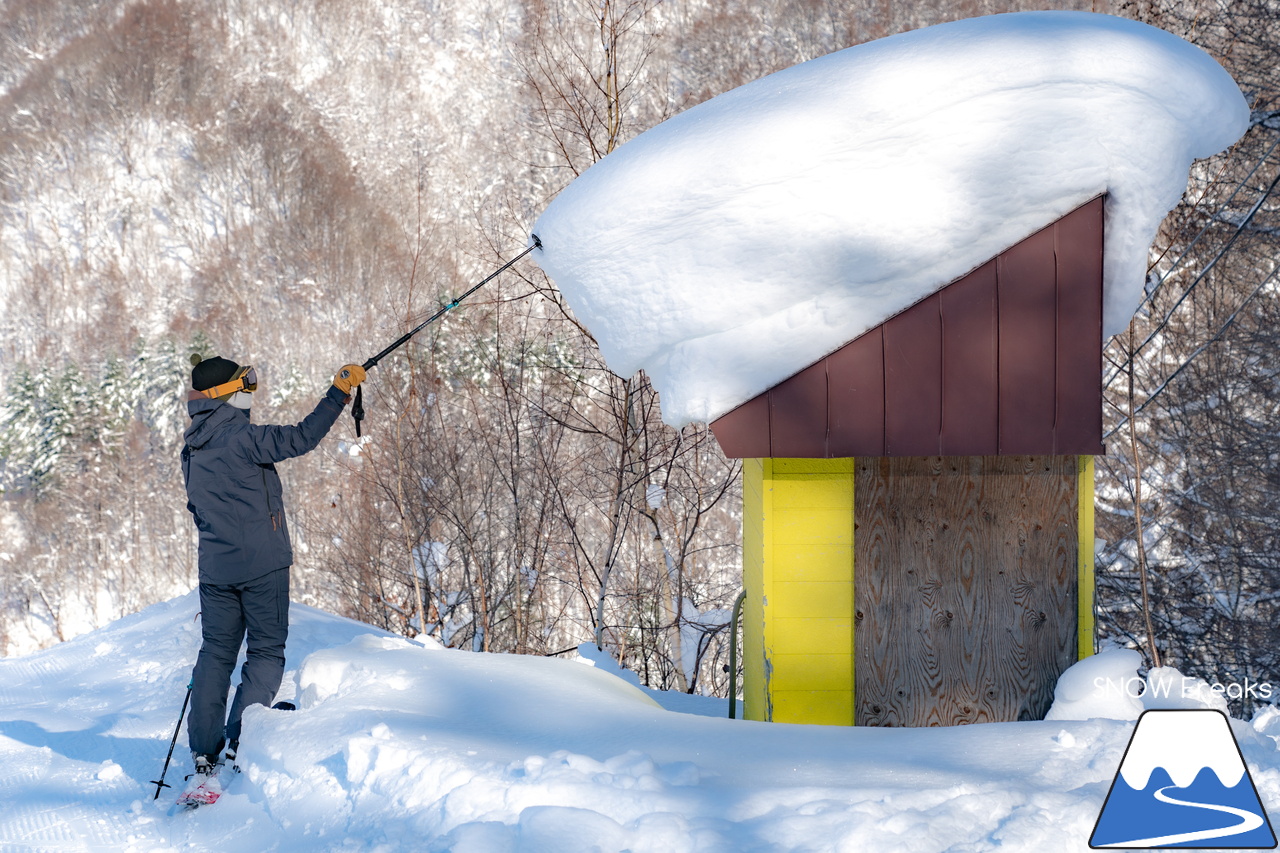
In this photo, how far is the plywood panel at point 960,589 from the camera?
12.6ft

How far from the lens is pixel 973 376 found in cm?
361

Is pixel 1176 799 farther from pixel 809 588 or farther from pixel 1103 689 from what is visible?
pixel 809 588

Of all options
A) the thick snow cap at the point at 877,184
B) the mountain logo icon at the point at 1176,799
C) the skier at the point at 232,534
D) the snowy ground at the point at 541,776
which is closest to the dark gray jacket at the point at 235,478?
the skier at the point at 232,534

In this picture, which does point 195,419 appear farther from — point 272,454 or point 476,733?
point 476,733

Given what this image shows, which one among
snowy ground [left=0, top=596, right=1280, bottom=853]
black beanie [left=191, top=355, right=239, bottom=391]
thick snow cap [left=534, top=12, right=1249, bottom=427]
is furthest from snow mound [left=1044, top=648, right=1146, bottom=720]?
black beanie [left=191, top=355, right=239, bottom=391]

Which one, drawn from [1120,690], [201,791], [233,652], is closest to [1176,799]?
[1120,690]

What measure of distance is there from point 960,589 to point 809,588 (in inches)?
25.9

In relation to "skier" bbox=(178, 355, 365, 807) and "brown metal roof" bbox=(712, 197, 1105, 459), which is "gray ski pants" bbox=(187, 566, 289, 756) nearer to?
"skier" bbox=(178, 355, 365, 807)

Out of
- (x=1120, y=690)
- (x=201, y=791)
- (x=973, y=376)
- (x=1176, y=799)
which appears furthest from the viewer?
(x=973, y=376)

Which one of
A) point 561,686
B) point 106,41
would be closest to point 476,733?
point 561,686

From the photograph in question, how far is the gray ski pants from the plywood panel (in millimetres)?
2462

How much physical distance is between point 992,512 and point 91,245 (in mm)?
50971

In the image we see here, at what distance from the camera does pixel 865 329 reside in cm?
357

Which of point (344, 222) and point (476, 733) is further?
point (344, 222)
